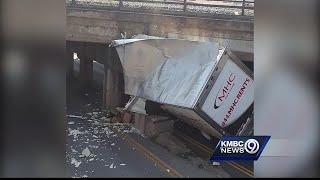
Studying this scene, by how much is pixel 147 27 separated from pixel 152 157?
955 mm

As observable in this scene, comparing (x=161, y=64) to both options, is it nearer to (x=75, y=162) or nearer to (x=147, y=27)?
(x=147, y=27)

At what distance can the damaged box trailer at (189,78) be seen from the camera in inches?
138

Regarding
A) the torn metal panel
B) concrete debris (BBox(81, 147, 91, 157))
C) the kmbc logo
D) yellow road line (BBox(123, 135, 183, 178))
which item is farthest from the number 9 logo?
concrete debris (BBox(81, 147, 91, 157))

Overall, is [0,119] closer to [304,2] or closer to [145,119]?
[145,119]

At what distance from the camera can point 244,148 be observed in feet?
10.5

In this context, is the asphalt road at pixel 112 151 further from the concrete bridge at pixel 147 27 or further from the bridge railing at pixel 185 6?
the bridge railing at pixel 185 6

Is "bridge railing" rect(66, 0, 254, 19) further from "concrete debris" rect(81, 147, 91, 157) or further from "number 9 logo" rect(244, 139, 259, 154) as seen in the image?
"concrete debris" rect(81, 147, 91, 157)

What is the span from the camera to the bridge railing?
10.8 ft

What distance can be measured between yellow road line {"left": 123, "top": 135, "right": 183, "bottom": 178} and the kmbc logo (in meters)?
0.40

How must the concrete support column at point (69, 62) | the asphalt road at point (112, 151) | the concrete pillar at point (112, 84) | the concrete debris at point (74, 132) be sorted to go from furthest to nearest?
the concrete pillar at point (112, 84) < the asphalt road at point (112, 151) < the concrete debris at point (74, 132) < the concrete support column at point (69, 62)

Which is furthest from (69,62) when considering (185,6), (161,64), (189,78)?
(189,78)

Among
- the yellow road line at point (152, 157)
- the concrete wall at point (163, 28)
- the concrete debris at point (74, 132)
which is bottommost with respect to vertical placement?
the yellow road line at point (152, 157)

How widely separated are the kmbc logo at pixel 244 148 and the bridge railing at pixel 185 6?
2.69 ft

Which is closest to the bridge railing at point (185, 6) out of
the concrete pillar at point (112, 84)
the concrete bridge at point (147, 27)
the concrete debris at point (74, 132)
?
the concrete bridge at point (147, 27)
